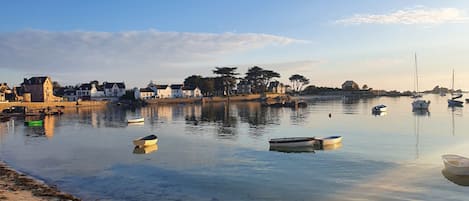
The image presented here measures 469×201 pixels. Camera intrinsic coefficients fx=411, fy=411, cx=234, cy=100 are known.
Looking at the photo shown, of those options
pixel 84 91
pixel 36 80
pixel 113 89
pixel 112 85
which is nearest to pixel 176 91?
pixel 113 89

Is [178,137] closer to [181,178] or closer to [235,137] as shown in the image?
[235,137]

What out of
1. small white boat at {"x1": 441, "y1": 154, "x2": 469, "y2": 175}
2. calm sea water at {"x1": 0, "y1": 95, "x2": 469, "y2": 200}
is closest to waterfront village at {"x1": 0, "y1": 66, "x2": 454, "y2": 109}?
calm sea water at {"x1": 0, "y1": 95, "x2": 469, "y2": 200}

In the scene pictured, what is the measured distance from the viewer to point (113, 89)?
142125 mm

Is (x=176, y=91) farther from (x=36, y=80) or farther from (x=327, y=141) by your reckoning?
(x=327, y=141)

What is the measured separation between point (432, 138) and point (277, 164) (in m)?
19.2

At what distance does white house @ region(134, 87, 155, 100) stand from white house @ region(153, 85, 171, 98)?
2.82 metres

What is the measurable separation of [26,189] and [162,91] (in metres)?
137

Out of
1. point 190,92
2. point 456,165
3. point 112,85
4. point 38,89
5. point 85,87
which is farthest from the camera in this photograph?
point 190,92

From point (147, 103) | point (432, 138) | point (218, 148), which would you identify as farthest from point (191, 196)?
point (147, 103)

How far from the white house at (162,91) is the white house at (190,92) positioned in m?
5.81

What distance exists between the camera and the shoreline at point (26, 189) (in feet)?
51.1

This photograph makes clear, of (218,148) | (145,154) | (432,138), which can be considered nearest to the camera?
(145,154)

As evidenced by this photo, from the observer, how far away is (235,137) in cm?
3788

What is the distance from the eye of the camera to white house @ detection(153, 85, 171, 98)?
15162 cm
